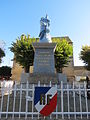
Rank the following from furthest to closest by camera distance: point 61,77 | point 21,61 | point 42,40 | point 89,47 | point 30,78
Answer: point 89,47
point 21,61
point 42,40
point 61,77
point 30,78

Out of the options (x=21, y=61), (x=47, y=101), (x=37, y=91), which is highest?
(x=21, y=61)

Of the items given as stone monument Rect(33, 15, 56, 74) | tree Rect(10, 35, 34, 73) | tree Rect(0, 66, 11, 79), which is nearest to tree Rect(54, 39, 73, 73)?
tree Rect(10, 35, 34, 73)

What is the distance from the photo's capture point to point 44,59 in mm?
10836

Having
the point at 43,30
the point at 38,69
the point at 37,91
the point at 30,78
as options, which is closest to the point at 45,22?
the point at 43,30

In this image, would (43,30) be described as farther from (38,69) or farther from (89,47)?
(89,47)

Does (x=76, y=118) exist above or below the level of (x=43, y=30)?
below

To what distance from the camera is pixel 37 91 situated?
3.63 m

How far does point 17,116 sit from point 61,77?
280 inches

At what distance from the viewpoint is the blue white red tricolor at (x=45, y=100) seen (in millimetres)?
3469

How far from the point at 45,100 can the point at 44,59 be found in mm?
7459

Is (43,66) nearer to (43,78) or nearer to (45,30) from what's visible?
(43,78)

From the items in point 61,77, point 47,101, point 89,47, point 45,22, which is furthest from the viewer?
point 89,47

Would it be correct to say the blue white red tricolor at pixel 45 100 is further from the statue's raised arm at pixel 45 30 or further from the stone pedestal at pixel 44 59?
the statue's raised arm at pixel 45 30

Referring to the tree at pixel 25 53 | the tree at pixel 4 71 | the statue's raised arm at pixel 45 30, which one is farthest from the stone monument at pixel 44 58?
the tree at pixel 4 71
